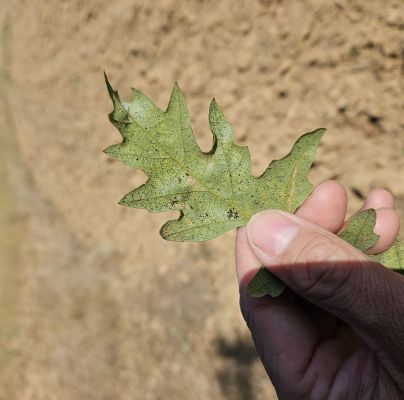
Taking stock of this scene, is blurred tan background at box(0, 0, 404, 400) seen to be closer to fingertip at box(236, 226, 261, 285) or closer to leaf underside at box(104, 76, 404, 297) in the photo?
fingertip at box(236, 226, 261, 285)

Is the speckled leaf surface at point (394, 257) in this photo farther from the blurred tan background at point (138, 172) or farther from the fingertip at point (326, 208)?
the blurred tan background at point (138, 172)

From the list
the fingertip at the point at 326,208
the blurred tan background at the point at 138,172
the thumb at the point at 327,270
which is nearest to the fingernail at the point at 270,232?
the thumb at the point at 327,270

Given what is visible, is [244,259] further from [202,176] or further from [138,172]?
[138,172]

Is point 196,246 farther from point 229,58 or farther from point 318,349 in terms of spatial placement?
point 318,349

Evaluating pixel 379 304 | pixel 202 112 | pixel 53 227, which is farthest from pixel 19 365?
pixel 379 304

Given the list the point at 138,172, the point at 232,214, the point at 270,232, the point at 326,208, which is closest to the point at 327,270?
the point at 270,232

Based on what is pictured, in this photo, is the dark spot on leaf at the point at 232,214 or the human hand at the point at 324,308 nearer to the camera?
the human hand at the point at 324,308

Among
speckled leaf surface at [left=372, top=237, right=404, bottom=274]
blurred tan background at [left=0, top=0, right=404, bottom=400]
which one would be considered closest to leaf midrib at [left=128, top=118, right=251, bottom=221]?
speckled leaf surface at [left=372, top=237, right=404, bottom=274]
